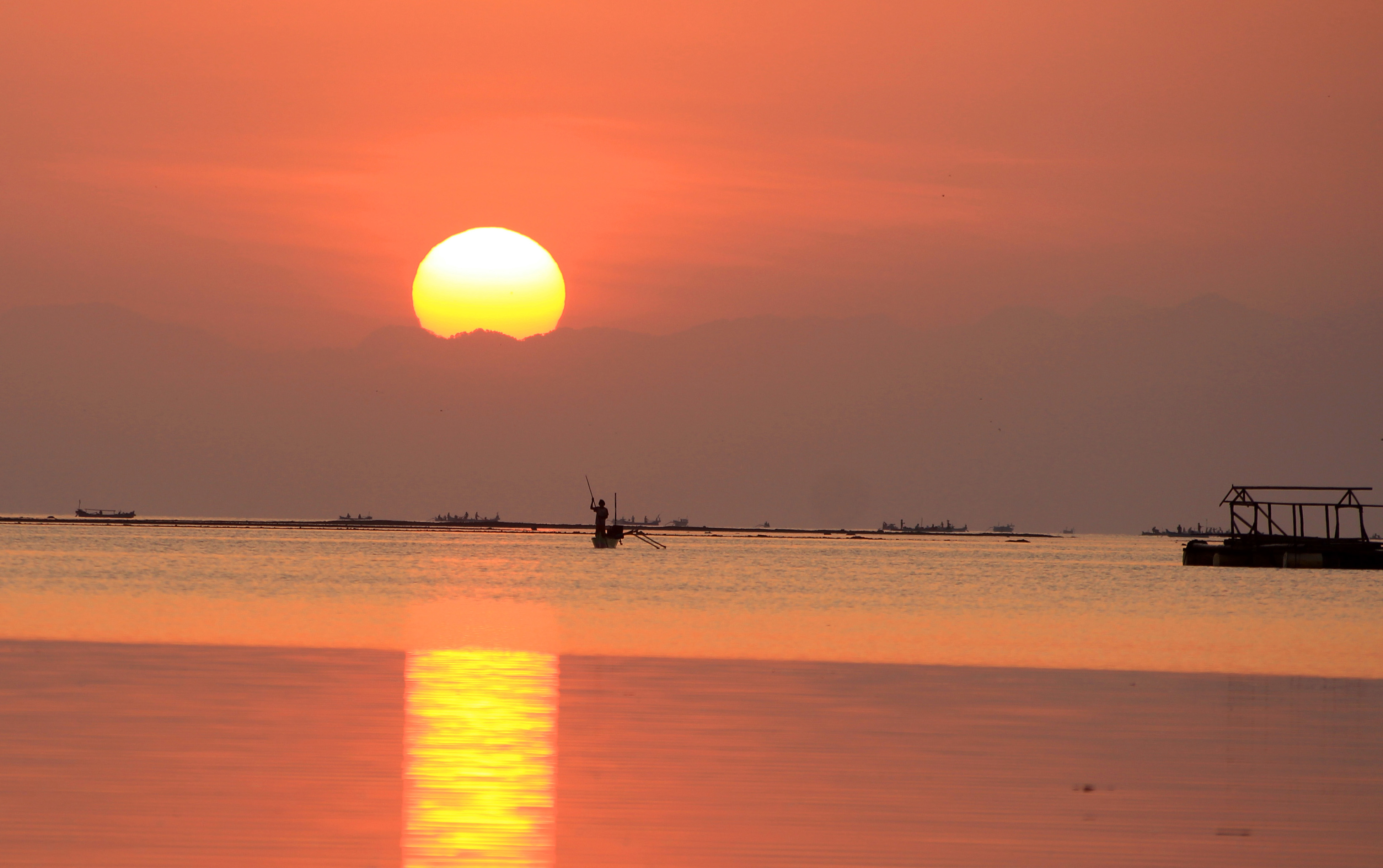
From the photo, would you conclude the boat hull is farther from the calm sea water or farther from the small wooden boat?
the calm sea water

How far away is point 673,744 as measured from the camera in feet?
70.1

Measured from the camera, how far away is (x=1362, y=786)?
60.4ft

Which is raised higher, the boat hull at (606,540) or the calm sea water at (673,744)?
the boat hull at (606,540)

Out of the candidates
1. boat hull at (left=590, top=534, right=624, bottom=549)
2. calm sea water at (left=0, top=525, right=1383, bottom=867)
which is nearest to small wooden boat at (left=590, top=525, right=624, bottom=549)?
boat hull at (left=590, top=534, right=624, bottom=549)

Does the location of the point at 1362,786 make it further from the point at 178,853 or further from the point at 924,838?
the point at 178,853

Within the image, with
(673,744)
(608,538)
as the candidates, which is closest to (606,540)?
(608,538)

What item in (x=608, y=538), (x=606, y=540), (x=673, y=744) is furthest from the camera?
(x=608, y=538)

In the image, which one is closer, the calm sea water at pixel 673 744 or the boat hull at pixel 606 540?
the calm sea water at pixel 673 744

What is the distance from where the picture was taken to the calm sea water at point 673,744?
48.6 feet

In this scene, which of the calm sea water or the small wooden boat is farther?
the small wooden boat

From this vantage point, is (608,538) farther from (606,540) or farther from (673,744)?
(673,744)

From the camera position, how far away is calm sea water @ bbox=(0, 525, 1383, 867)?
1480 centimetres

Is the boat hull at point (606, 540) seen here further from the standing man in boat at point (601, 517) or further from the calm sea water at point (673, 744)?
the calm sea water at point (673, 744)

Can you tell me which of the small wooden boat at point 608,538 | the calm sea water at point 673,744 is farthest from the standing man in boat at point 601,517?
the calm sea water at point 673,744
